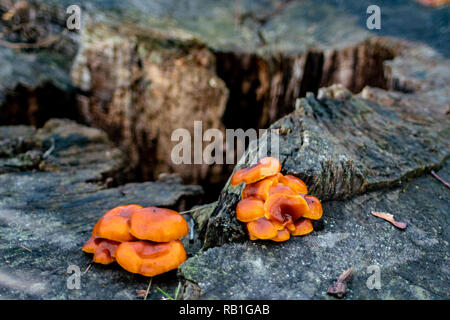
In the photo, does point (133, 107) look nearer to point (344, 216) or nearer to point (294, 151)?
point (294, 151)

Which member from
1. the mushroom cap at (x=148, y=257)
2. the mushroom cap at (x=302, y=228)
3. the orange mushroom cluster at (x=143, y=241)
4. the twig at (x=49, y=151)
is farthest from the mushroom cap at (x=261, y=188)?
the twig at (x=49, y=151)

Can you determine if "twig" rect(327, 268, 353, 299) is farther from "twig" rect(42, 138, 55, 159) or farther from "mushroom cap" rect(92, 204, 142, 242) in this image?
"twig" rect(42, 138, 55, 159)

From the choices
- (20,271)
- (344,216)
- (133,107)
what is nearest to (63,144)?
(133,107)

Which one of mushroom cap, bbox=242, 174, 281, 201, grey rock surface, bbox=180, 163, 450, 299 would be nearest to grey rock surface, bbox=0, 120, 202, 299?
grey rock surface, bbox=180, 163, 450, 299

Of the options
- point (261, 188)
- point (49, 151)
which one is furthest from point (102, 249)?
point (49, 151)
